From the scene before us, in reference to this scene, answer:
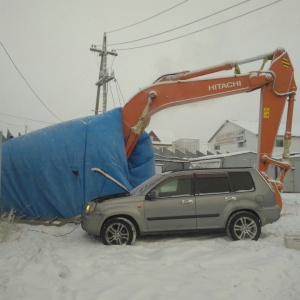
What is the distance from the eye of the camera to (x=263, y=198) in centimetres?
768

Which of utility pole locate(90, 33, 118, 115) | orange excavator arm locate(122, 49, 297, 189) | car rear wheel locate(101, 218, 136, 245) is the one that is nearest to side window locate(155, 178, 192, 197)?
car rear wheel locate(101, 218, 136, 245)

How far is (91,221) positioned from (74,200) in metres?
3.11

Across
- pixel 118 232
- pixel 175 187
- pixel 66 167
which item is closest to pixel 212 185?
pixel 175 187

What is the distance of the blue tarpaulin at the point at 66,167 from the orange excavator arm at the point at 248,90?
1139mm

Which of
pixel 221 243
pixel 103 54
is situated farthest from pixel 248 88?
pixel 103 54

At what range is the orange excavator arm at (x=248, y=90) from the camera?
9.66 meters

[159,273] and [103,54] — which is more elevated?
[103,54]

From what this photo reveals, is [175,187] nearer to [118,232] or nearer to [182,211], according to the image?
[182,211]

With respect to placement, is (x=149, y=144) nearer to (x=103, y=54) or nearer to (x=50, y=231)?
(x=50, y=231)

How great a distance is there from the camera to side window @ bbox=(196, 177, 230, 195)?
306 inches

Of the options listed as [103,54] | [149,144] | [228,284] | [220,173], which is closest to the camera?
[228,284]

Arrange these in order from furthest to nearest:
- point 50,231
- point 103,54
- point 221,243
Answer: point 103,54
point 50,231
point 221,243

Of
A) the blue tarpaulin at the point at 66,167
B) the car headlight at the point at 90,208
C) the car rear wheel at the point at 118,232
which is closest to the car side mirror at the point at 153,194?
the car rear wheel at the point at 118,232

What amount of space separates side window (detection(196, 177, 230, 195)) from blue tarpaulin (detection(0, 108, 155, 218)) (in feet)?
9.82
